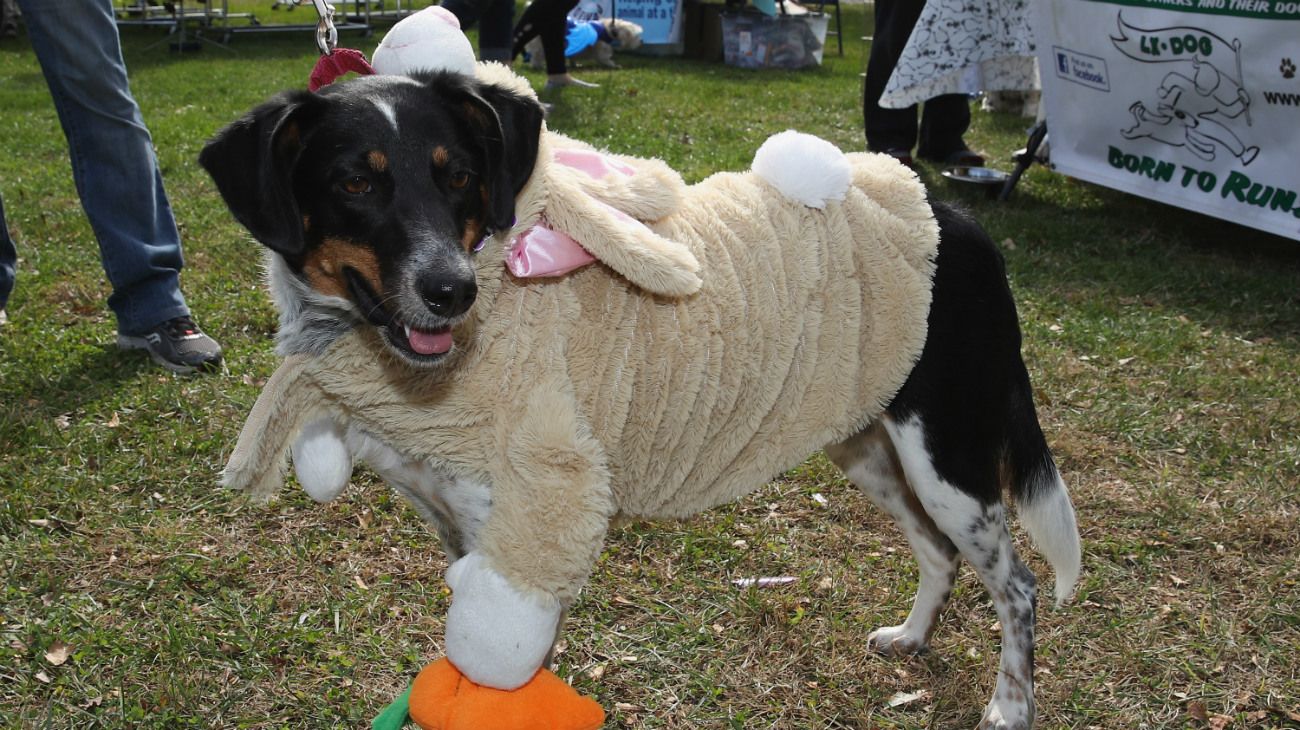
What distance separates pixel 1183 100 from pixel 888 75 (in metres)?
2.21

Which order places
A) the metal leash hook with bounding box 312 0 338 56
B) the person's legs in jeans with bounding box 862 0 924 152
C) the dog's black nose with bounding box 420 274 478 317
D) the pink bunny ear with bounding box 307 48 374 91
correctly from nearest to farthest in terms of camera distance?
the dog's black nose with bounding box 420 274 478 317
the pink bunny ear with bounding box 307 48 374 91
the metal leash hook with bounding box 312 0 338 56
the person's legs in jeans with bounding box 862 0 924 152

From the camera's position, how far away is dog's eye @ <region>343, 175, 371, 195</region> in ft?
6.87

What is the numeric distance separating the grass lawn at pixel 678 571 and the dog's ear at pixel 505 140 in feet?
4.80

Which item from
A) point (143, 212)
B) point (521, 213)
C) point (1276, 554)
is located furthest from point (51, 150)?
point (1276, 554)

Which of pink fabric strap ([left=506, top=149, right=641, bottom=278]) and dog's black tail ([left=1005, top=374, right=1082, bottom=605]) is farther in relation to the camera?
dog's black tail ([left=1005, top=374, right=1082, bottom=605])

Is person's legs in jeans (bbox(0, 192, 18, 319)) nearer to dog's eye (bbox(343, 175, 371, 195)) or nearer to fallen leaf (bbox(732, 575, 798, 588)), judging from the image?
dog's eye (bbox(343, 175, 371, 195))

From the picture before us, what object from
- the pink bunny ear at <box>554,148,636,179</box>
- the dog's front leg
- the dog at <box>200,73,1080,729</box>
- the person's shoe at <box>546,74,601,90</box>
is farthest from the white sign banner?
the person's shoe at <box>546,74,601,90</box>

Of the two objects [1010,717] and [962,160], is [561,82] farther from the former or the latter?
[1010,717]

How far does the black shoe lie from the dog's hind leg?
8.91 feet

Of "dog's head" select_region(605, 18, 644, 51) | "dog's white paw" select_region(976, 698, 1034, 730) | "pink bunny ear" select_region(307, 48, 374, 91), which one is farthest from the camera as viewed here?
"dog's head" select_region(605, 18, 644, 51)

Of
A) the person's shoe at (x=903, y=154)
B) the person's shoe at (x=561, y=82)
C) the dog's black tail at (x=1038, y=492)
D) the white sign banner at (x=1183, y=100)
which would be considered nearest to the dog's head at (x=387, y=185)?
the dog's black tail at (x=1038, y=492)

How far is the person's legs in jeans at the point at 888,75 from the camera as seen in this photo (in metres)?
7.72

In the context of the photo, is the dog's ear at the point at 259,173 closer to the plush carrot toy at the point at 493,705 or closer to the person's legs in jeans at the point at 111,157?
the plush carrot toy at the point at 493,705

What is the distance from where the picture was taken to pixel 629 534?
3.60 metres
